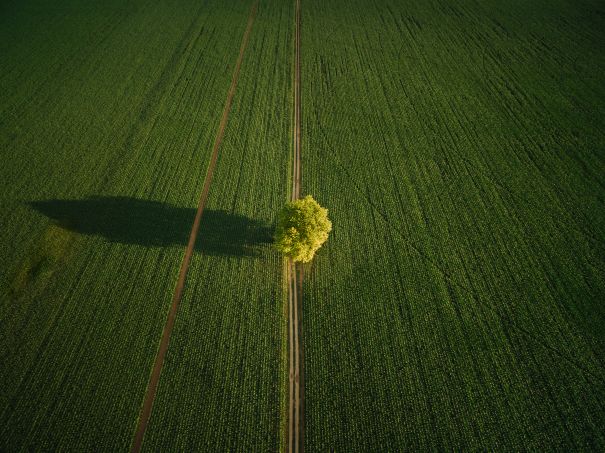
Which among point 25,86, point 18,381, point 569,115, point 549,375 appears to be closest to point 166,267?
point 18,381

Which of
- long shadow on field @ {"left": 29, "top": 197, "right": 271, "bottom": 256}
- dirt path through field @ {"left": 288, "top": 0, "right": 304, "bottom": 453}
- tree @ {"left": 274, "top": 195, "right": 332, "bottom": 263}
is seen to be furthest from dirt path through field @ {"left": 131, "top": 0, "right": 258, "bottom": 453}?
dirt path through field @ {"left": 288, "top": 0, "right": 304, "bottom": 453}

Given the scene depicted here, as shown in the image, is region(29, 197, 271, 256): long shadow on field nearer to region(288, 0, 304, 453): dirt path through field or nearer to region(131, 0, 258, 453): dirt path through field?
region(131, 0, 258, 453): dirt path through field

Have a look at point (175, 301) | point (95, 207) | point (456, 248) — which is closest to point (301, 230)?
point (175, 301)

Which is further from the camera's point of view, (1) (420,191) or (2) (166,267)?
(1) (420,191)

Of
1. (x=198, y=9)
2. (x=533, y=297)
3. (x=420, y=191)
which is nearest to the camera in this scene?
(x=533, y=297)

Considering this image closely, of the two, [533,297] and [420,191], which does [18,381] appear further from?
[533,297]

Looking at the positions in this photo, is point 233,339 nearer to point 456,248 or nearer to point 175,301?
point 175,301
